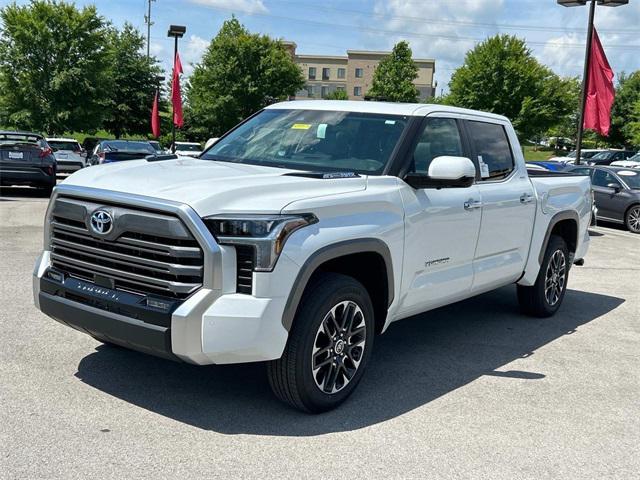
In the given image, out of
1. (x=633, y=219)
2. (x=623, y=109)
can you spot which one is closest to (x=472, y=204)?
(x=633, y=219)

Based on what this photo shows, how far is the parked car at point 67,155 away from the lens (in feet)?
76.2

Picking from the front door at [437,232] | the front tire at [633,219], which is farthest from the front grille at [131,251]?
the front tire at [633,219]

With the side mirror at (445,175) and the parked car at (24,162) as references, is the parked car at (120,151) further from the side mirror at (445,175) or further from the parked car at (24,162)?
the side mirror at (445,175)

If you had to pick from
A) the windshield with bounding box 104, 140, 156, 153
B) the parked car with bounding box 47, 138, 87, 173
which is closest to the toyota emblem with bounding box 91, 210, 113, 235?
the windshield with bounding box 104, 140, 156, 153

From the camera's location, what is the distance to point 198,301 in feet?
11.5

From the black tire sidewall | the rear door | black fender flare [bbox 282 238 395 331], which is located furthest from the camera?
the rear door

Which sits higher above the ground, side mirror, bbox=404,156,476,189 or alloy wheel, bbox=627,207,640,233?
side mirror, bbox=404,156,476,189

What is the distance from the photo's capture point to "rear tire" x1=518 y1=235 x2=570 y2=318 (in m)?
6.68

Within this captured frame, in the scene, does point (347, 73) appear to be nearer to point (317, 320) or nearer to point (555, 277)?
point (555, 277)

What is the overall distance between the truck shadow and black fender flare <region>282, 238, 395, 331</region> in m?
0.71

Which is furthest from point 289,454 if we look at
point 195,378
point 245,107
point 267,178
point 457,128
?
point 245,107

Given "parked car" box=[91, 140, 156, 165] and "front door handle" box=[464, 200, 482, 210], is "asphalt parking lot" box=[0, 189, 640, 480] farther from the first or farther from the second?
"parked car" box=[91, 140, 156, 165]

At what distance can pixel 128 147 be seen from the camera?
63.6ft

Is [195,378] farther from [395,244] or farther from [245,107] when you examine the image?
[245,107]
